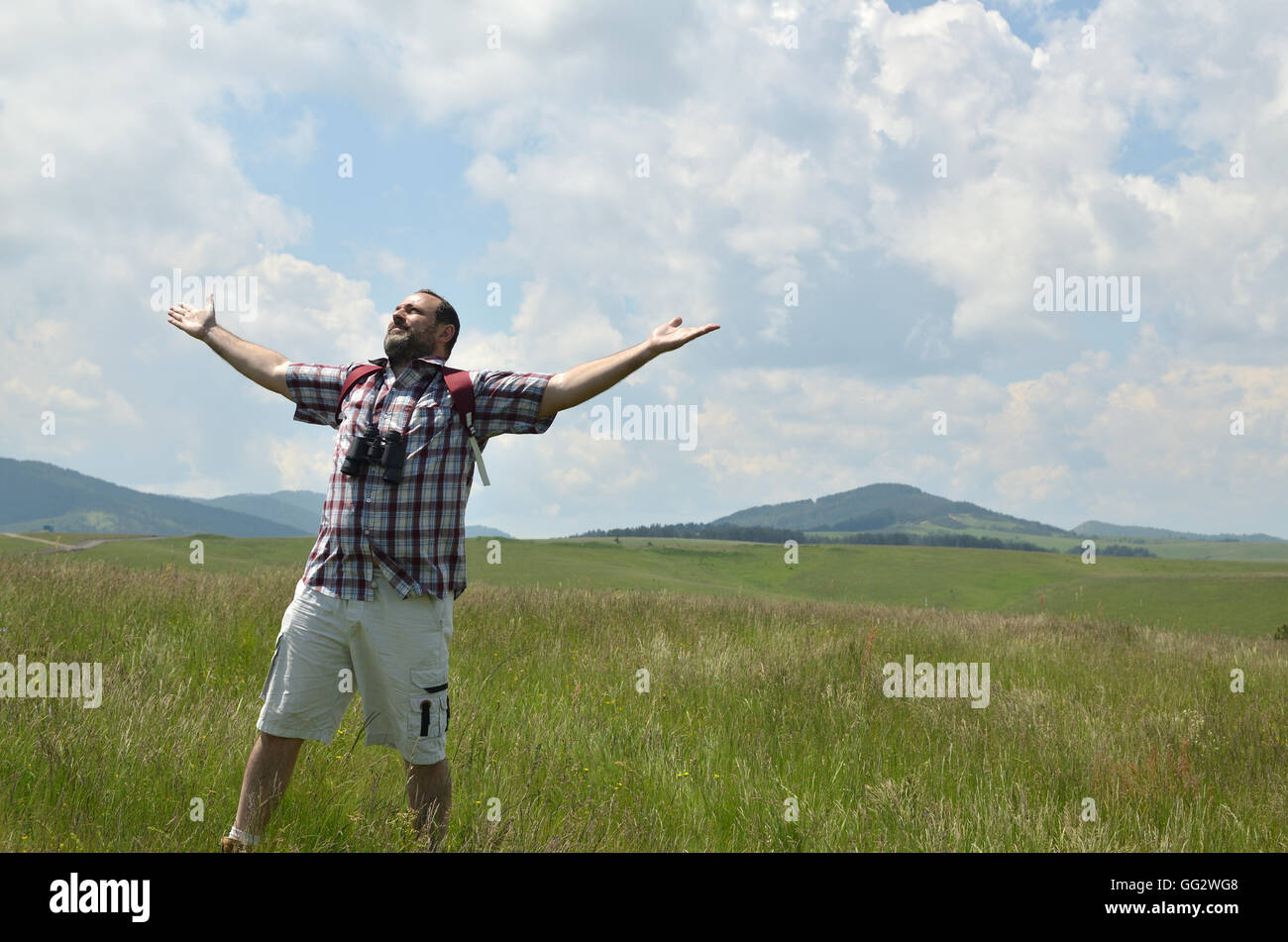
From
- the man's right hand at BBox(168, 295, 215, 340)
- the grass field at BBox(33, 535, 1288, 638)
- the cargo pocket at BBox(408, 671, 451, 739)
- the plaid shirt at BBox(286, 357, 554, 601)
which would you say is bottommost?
the grass field at BBox(33, 535, 1288, 638)

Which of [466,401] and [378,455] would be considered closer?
[378,455]

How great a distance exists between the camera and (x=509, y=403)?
3.96 m

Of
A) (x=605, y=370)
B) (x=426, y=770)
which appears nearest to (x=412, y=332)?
(x=605, y=370)

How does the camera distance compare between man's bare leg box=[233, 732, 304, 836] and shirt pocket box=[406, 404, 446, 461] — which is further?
shirt pocket box=[406, 404, 446, 461]

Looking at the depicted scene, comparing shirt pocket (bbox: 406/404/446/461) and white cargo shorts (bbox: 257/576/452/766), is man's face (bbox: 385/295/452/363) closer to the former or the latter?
shirt pocket (bbox: 406/404/446/461)

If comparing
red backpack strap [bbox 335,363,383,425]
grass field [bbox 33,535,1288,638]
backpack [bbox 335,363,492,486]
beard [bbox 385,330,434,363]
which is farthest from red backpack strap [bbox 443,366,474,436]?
grass field [bbox 33,535,1288,638]

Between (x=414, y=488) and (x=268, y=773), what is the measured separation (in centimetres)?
145

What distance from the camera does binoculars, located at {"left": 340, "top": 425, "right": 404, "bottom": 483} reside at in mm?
3775

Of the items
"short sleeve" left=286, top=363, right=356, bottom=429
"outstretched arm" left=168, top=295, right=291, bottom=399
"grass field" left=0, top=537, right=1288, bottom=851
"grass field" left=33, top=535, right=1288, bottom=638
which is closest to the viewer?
"grass field" left=0, top=537, right=1288, bottom=851

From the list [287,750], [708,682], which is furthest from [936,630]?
[287,750]

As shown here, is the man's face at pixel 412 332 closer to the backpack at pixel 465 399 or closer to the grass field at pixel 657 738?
the backpack at pixel 465 399

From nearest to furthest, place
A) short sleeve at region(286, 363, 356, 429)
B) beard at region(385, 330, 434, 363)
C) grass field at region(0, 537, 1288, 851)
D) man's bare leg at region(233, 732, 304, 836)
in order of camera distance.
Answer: man's bare leg at region(233, 732, 304, 836) < grass field at region(0, 537, 1288, 851) < beard at region(385, 330, 434, 363) < short sleeve at region(286, 363, 356, 429)

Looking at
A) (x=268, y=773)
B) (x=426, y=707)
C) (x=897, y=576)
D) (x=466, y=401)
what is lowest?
(x=897, y=576)

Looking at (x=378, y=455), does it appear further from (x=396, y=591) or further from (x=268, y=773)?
(x=268, y=773)
